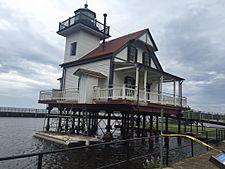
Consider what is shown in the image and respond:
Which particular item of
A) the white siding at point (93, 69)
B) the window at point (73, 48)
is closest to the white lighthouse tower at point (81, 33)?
the window at point (73, 48)

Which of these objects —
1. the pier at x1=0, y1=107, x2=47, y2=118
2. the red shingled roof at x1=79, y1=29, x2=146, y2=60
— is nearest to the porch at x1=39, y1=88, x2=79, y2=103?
the red shingled roof at x1=79, y1=29, x2=146, y2=60

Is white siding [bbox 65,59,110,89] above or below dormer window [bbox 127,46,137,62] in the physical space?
below

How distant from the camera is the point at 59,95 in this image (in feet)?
68.7

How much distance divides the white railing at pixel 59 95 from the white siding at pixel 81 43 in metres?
4.39

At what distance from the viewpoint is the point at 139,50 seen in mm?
21266

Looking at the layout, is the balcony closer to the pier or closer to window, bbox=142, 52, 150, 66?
window, bbox=142, 52, 150, 66

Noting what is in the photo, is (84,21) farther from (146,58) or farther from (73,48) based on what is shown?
(146,58)

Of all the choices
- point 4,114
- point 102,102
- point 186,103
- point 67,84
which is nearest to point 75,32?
point 67,84

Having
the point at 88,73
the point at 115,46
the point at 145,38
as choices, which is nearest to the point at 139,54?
the point at 145,38

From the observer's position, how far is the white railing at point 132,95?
14.1m

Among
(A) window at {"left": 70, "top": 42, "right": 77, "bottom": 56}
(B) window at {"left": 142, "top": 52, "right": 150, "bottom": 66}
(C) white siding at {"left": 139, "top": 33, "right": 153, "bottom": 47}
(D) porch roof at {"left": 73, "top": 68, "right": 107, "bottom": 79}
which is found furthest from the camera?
(A) window at {"left": 70, "top": 42, "right": 77, "bottom": 56}

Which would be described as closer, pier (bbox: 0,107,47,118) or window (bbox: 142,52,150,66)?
window (bbox: 142,52,150,66)

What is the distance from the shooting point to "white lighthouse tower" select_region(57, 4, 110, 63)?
75.8ft

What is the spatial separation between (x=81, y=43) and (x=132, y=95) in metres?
11.3
